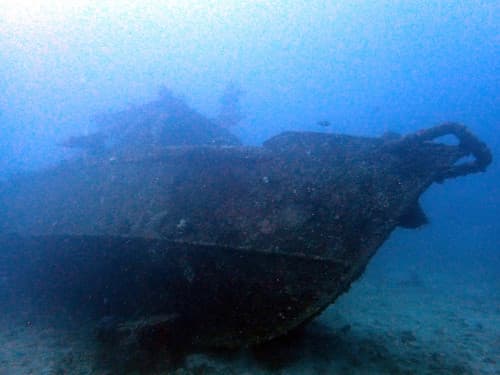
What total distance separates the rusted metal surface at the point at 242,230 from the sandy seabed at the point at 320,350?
58cm

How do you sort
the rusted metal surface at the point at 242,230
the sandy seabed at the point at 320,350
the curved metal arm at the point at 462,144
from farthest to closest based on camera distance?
the sandy seabed at the point at 320,350, the curved metal arm at the point at 462,144, the rusted metal surface at the point at 242,230

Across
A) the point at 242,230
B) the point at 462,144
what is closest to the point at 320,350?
the point at 242,230

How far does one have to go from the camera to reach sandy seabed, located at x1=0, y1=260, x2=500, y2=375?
5301 mm

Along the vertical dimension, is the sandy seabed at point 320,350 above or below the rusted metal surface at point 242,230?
below

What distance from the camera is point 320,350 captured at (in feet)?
19.7

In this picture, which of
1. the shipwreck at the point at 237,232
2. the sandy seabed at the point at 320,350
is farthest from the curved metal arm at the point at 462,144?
the sandy seabed at the point at 320,350

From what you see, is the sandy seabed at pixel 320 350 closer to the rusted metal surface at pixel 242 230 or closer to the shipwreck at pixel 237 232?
the shipwreck at pixel 237 232

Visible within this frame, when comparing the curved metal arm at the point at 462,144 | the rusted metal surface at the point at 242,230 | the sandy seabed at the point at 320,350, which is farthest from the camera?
the sandy seabed at the point at 320,350

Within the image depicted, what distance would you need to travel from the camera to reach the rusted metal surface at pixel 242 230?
478 cm

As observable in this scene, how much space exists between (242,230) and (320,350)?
8.87ft

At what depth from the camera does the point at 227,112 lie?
15.9 metres

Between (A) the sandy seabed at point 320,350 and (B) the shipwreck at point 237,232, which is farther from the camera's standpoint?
(A) the sandy seabed at point 320,350

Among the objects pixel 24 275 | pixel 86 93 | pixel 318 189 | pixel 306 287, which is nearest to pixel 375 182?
pixel 318 189

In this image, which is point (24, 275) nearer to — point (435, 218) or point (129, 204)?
point (129, 204)
